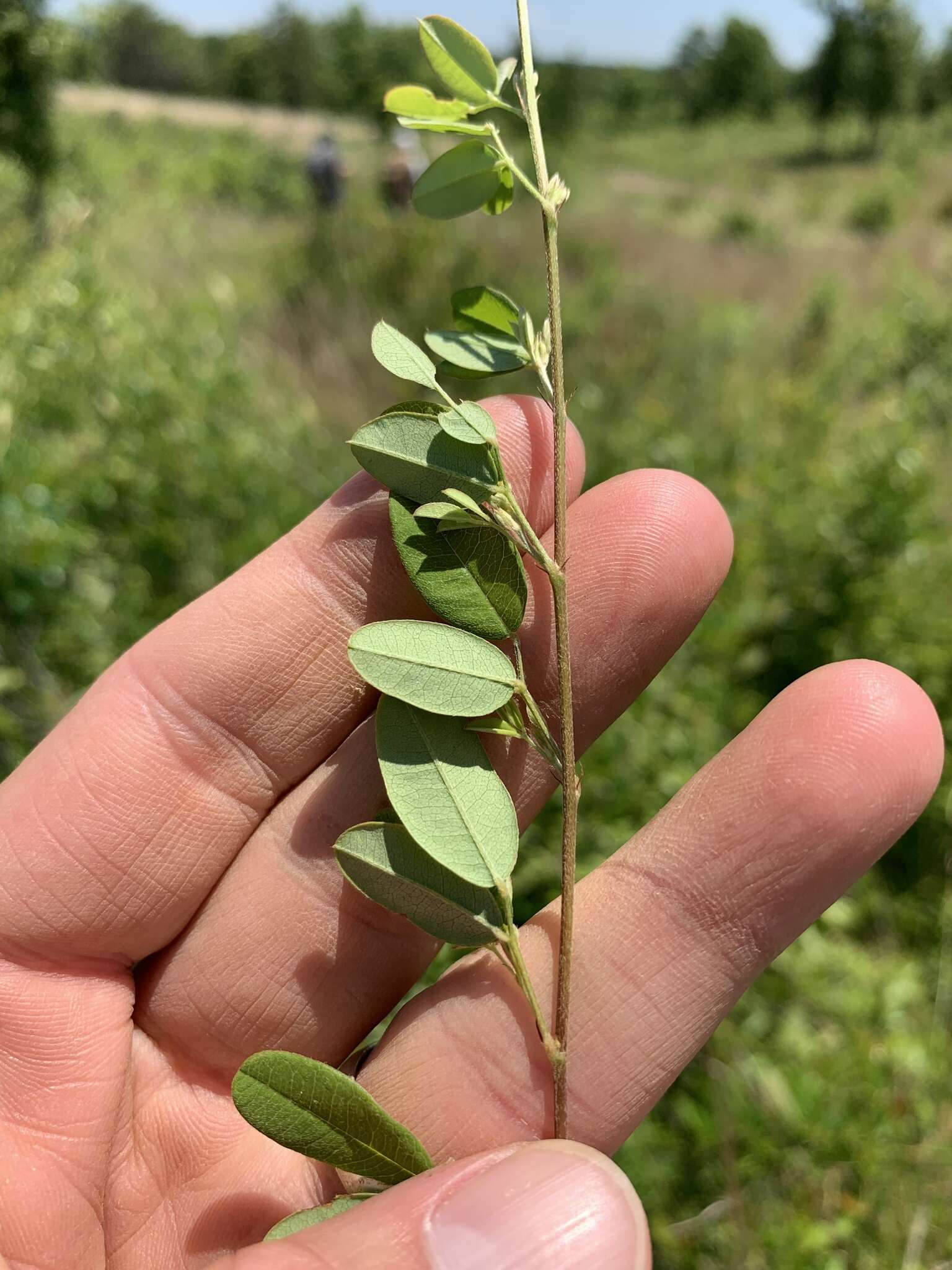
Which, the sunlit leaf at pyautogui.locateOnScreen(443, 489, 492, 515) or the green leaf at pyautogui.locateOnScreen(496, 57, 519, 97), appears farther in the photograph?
the green leaf at pyautogui.locateOnScreen(496, 57, 519, 97)

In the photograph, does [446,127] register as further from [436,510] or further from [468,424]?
[436,510]

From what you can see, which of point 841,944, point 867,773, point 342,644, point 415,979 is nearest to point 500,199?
point 342,644

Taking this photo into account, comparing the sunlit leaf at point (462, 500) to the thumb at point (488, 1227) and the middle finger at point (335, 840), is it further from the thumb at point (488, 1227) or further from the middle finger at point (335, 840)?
the thumb at point (488, 1227)

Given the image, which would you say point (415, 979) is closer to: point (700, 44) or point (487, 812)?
point (487, 812)

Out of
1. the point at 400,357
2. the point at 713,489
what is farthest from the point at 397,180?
the point at 400,357

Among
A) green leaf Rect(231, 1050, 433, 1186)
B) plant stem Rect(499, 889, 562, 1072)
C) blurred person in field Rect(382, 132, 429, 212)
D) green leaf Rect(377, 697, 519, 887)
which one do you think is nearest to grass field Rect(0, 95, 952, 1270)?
green leaf Rect(377, 697, 519, 887)

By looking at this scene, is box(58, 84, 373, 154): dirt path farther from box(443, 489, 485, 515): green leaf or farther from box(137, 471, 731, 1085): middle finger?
box(443, 489, 485, 515): green leaf

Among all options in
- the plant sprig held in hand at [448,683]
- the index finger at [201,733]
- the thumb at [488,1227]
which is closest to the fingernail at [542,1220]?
the thumb at [488,1227]
